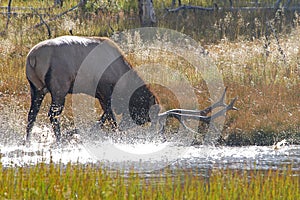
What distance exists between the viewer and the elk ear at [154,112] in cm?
1145

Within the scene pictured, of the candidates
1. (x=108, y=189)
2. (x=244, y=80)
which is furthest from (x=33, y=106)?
(x=108, y=189)

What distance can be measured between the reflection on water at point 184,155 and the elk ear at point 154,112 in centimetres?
37

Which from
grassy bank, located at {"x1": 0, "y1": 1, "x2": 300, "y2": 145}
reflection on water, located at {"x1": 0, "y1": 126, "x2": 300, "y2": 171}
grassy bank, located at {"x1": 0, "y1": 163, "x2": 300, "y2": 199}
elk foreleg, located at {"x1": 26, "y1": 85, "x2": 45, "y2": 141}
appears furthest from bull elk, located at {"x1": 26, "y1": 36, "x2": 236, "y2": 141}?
grassy bank, located at {"x1": 0, "y1": 163, "x2": 300, "y2": 199}

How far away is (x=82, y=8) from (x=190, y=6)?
9.86ft

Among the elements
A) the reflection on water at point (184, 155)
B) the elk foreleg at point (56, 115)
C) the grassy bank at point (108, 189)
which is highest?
the grassy bank at point (108, 189)

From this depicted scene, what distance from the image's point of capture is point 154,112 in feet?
37.7

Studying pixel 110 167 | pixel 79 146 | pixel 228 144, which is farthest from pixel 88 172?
pixel 228 144

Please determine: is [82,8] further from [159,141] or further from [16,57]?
[159,141]

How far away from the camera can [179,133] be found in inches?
473

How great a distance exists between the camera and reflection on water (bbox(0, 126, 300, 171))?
32.1 feet

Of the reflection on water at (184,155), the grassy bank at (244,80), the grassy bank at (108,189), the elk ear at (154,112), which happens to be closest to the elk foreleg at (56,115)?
the reflection on water at (184,155)

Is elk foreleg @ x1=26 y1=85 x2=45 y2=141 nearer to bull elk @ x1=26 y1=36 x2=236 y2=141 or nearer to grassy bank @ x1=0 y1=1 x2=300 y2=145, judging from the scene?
bull elk @ x1=26 y1=36 x2=236 y2=141

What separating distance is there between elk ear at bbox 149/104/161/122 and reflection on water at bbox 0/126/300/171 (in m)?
0.37

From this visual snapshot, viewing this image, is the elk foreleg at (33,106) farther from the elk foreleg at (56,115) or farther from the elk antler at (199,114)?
the elk antler at (199,114)
